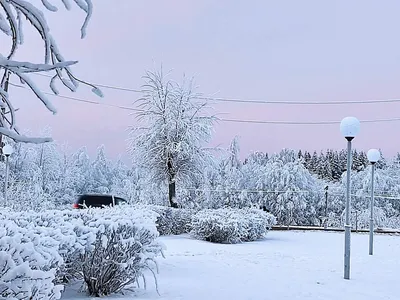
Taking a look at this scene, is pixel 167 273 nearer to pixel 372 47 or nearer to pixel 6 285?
pixel 6 285

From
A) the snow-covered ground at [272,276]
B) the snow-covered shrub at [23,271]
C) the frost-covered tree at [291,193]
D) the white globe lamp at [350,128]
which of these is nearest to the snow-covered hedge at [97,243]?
the snow-covered ground at [272,276]

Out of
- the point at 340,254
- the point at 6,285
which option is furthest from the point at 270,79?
the point at 6,285

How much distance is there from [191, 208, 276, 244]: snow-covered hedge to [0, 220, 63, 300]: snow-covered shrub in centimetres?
828

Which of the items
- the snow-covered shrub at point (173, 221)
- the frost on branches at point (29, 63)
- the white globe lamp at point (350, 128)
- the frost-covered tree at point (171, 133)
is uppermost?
the frost-covered tree at point (171, 133)

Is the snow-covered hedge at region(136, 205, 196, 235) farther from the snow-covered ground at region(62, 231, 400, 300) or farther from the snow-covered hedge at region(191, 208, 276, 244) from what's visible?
the snow-covered ground at region(62, 231, 400, 300)

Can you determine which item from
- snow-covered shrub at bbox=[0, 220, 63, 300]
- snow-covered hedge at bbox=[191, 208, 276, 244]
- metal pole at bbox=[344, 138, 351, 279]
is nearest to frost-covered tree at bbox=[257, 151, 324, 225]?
snow-covered hedge at bbox=[191, 208, 276, 244]

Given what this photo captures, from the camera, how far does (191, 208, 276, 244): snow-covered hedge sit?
423 inches

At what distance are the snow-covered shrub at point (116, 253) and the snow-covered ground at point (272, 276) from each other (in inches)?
6.3

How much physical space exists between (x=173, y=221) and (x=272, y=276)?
684 centimetres

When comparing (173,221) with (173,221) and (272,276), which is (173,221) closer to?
(173,221)

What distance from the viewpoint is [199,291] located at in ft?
A: 14.8

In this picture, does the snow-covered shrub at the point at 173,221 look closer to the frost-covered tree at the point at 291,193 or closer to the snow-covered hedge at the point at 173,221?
the snow-covered hedge at the point at 173,221

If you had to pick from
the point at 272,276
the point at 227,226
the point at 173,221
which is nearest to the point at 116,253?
the point at 272,276

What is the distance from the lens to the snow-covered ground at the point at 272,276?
14.9 ft
